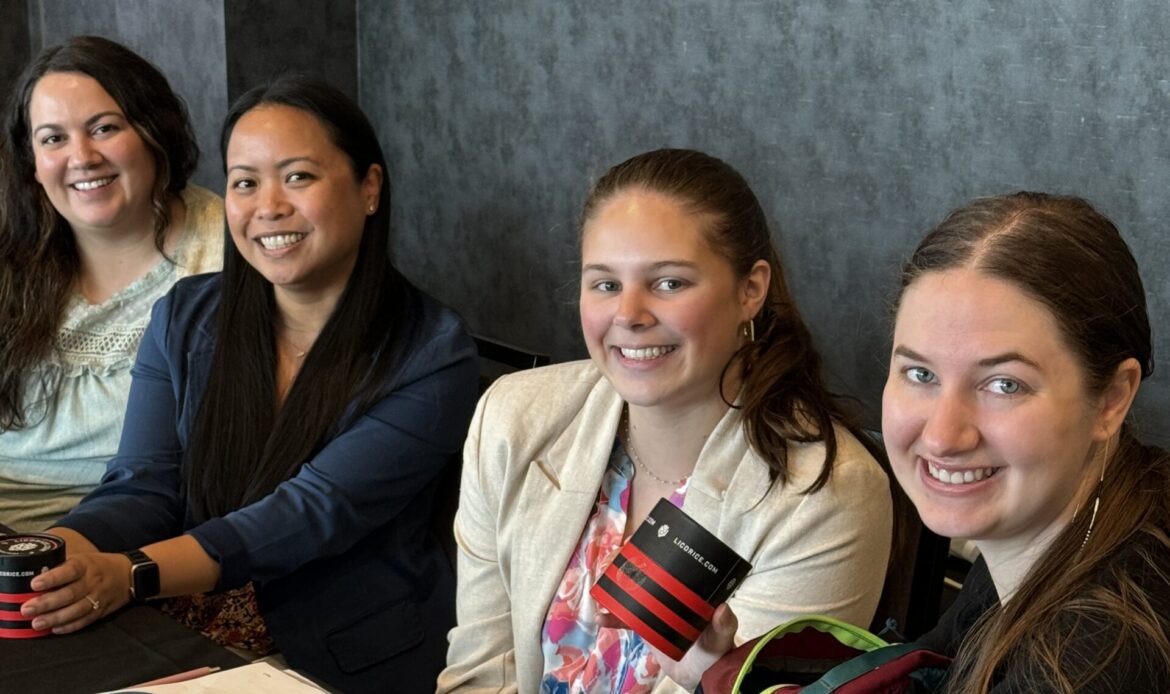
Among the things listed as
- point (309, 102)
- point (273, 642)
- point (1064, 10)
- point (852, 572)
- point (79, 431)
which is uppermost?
point (1064, 10)

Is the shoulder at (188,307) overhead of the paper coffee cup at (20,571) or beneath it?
overhead

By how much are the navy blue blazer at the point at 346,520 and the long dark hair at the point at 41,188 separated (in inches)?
17.9

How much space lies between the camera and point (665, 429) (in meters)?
2.05

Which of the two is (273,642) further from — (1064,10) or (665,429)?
(1064,10)

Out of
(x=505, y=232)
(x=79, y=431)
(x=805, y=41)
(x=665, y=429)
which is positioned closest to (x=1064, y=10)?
(x=805, y=41)

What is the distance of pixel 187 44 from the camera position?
3.73 m

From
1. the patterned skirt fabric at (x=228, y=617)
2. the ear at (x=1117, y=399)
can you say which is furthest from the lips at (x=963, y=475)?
the patterned skirt fabric at (x=228, y=617)

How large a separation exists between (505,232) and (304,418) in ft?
4.29

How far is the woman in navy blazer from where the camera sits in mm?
2404

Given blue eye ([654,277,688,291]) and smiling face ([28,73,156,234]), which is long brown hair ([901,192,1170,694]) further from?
smiling face ([28,73,156,234])

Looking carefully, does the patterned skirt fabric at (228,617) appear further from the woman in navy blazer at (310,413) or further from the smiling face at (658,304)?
the smiling face at (658,304)

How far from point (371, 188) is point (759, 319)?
2.76 feet

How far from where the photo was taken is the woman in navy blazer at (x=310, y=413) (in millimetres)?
2404

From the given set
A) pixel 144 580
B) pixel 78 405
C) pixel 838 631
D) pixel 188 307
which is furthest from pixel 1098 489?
pixel 78 405
